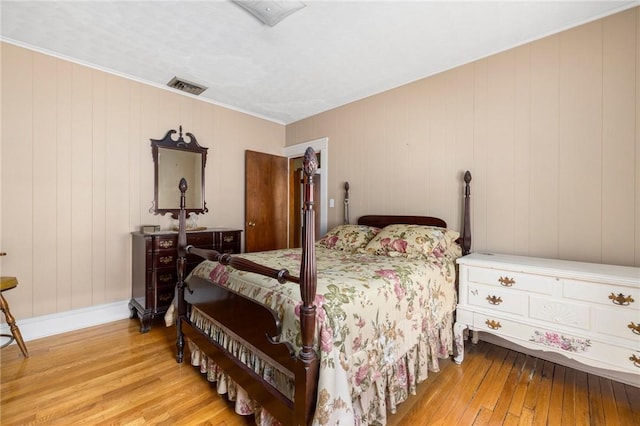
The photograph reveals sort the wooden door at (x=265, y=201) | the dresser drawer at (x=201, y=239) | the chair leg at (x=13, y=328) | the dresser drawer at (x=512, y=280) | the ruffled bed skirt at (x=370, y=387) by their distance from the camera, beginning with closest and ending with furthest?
the ruffled bed skirt at (x=370, y=387)
the dresser drawer at (x=512, y=280)
the chair leg at (x=13, y=328)
the dresser drawer at (x=201, y=239)
the wooden door at (x=265, y=201)

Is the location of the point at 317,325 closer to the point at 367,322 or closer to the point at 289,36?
the point at 367,322

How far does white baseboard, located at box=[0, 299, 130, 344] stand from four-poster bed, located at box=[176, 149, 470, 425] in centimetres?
134

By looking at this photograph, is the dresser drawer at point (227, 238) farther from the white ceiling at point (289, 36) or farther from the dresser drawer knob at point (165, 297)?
the white ceiling at point (289, 36)

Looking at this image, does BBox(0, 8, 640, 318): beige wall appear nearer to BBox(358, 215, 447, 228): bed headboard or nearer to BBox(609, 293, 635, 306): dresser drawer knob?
BBox(358, 215, 447, 228): bed headboard

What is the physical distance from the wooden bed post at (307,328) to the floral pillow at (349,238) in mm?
1607

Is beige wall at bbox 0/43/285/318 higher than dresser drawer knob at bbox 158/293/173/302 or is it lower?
higher

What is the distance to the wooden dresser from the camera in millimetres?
2695

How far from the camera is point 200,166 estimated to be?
11.7 ft

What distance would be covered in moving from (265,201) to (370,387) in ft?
10.5

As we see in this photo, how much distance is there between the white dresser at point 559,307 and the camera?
1.55 m

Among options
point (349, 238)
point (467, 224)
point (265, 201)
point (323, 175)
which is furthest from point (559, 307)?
point (265, 201)

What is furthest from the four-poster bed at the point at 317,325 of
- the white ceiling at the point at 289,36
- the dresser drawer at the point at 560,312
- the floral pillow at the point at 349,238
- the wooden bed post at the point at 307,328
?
the white ceiling at the point at 289,36

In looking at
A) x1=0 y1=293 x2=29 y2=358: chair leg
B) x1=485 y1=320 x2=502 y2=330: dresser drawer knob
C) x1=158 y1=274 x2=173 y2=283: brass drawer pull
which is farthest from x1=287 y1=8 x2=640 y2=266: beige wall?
x1=0 y1=293 x2=29 y2=358: chair leg

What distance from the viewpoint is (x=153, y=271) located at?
2.72 meters
